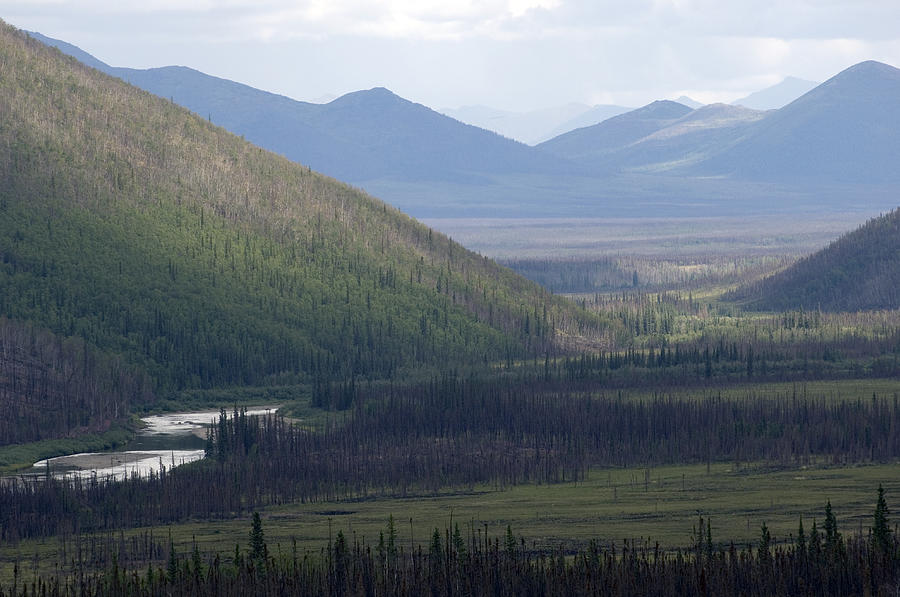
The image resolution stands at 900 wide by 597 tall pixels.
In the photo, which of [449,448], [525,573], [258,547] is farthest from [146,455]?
[525,573]

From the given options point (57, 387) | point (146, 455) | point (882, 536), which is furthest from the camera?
point (57, 387)

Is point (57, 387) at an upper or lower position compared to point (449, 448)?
upper

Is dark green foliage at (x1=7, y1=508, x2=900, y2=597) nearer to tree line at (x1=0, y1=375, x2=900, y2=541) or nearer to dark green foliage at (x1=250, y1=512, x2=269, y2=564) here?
dark green foliage at (x1=250, y1=512, x2=269, y2=564)

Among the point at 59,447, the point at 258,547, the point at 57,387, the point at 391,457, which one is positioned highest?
the point at 57,387

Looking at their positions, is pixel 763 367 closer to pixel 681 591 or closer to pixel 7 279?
pixel 7 279

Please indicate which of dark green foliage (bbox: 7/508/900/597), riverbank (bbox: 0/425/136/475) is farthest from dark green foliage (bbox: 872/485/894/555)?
riverbank (bbox: 0/425/136/475)

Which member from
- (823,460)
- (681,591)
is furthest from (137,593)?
(823,460)

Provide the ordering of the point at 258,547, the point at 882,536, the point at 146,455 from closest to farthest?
the point at 882,536, the point at 258,547, the point at 146,455

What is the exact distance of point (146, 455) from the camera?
139750mm

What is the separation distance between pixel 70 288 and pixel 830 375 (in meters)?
83.1

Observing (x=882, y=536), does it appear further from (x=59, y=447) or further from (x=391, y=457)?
(x=59, y=447)

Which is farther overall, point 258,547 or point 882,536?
point 258,547

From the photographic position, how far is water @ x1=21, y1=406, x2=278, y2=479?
13038cm

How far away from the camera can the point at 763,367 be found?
182 metres
